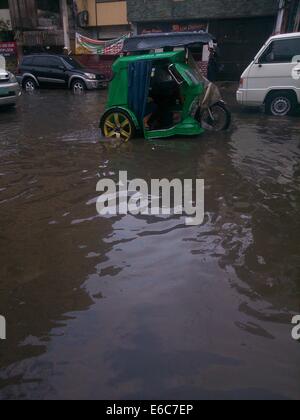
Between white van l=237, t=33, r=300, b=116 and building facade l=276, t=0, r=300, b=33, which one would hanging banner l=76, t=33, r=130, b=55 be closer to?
building facade l=276, t=0, r=300, b=33

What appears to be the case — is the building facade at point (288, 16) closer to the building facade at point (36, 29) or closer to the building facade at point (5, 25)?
the building facade at point (36, 29)

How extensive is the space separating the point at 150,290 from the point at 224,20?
17711 millimetres

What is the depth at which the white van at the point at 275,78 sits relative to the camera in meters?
8.91

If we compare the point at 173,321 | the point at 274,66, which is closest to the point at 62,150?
the point at 173,321

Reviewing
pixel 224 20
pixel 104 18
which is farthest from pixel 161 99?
pixel 104 18

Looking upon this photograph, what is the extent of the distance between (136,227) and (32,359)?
6.42 ft

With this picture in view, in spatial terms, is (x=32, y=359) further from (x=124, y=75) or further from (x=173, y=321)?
(x=124, y=75)

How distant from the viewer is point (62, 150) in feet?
23.5

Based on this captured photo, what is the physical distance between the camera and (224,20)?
17.3 m

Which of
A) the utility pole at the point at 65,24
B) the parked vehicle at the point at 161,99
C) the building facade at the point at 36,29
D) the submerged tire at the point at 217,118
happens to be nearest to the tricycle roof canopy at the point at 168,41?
the parked vehicle at the point at 161,99

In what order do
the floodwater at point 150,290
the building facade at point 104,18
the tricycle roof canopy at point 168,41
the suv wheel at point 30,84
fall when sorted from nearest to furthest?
the floodwater at point 150,290 < the tricycle roof canopy at point 168,41 < the suv wheel at point 30,84 < the building facade at point 104,18

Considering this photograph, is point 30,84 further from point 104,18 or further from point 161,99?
point 161,99

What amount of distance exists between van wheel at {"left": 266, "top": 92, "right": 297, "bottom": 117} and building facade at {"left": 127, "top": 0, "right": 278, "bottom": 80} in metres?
8.92

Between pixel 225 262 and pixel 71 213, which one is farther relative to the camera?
pixel 71 213
